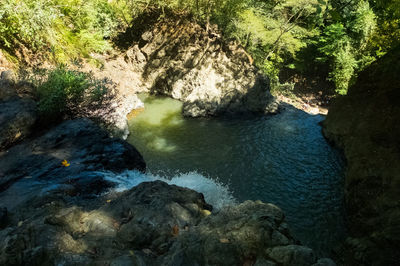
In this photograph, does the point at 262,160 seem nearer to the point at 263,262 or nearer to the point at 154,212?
the point at 154,212

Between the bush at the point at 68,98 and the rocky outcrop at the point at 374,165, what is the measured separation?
1049 cm

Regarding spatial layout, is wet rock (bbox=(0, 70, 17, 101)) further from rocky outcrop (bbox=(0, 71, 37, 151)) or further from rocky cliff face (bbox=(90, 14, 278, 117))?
rocky cliff face (bbox=(90, 14, 278, 117))

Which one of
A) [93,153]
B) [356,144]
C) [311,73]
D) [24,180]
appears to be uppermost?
[311,73]

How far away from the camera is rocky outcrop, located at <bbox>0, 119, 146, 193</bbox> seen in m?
7.02

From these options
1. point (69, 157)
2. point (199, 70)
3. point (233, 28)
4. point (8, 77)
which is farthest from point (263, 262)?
point (233, 28)

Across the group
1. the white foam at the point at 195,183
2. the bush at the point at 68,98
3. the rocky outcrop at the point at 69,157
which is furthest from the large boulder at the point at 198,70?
the rocky outcrop at the point at 69,157

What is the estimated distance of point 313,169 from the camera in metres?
10.7

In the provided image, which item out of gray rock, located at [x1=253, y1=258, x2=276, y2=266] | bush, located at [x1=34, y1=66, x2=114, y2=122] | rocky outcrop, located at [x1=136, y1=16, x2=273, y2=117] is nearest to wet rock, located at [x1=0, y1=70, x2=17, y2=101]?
bush, located at [x1=34, y1=66, x2=114, y2=122]

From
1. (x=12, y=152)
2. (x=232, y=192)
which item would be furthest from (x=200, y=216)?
(x=12, y=152)

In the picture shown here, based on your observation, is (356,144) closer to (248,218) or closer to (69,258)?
(248,218)

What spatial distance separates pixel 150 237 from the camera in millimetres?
4543

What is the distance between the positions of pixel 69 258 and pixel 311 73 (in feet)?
105

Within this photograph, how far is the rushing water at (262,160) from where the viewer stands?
8.32 m

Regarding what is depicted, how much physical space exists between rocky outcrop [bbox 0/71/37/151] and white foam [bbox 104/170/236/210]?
3.56 meters
